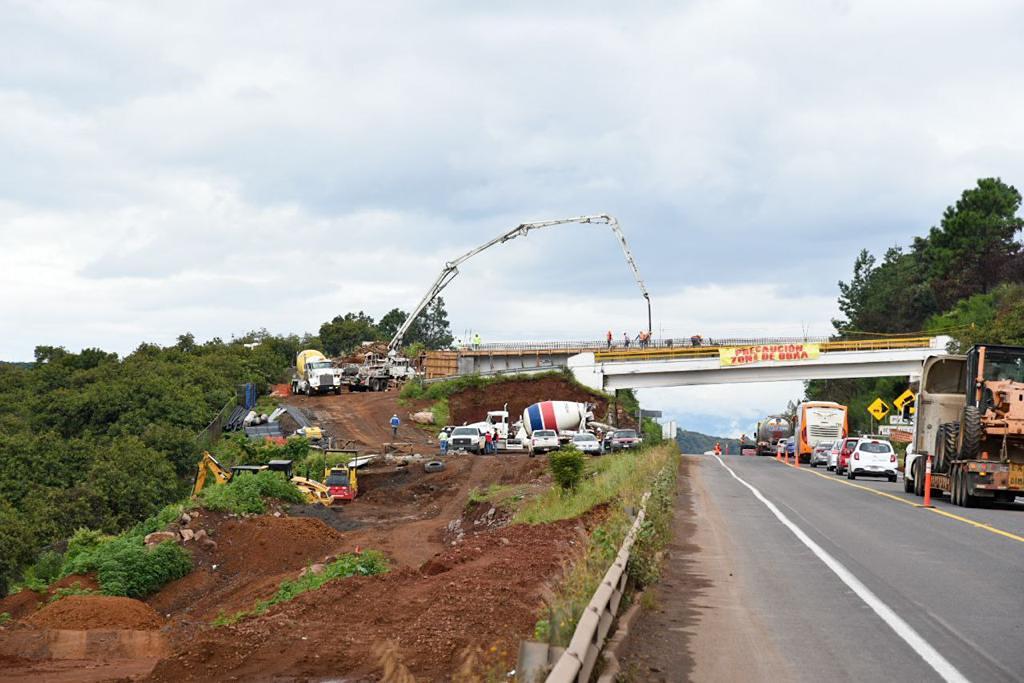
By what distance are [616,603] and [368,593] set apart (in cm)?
701

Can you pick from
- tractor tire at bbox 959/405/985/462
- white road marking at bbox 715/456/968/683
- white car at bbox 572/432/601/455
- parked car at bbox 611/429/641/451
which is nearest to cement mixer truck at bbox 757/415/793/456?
parked car at bbox 611/429/641/451

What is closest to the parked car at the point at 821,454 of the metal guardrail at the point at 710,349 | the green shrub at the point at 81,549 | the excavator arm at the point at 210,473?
the metal guardrail at the point at 710,349

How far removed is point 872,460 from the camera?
44.6m

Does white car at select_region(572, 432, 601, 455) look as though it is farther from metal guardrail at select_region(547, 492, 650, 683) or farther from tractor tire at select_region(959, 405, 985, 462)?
metal guardrail at select_region(547, 492, 650, 683)

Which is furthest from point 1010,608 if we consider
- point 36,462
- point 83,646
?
point 36,462

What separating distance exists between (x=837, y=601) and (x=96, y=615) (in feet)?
44.9

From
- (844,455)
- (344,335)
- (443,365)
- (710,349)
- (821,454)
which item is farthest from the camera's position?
(344,335)

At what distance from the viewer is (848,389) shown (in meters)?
135

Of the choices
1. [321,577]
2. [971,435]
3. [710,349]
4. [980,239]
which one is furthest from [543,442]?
[980,239]

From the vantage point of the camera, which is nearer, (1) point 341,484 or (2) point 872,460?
(1) point 341,484

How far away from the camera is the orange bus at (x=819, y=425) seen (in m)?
64.7

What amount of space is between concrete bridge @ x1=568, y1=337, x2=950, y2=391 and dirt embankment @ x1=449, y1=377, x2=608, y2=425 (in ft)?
4.73

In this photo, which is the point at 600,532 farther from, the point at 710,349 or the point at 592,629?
the point at 710,349

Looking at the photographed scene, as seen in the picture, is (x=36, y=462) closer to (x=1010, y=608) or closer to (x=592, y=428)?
(x=592, y=428)
